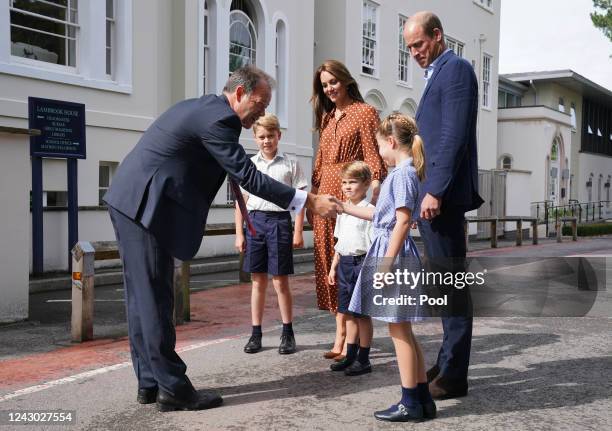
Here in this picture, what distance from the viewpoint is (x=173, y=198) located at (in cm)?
396

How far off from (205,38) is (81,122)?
492 centimetres

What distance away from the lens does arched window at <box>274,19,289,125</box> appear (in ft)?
54.7

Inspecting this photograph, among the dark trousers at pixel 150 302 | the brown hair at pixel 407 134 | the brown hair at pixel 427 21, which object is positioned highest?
the brown hair at pixel 427 21

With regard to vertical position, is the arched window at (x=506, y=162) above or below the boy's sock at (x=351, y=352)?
above

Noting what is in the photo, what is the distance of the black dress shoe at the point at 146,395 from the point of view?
416cm

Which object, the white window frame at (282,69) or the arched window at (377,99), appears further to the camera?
the arched window at (377,99)

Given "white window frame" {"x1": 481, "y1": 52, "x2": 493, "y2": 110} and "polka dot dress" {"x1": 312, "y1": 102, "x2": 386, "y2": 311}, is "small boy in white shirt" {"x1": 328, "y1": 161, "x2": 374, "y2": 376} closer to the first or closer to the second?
"polka dot dress" {"x1": 312, "y1": 102, "x2": 386, "y2": 311}

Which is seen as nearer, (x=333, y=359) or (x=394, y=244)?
(x=394, y=244)

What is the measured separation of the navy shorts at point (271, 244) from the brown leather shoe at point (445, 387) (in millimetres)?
1670

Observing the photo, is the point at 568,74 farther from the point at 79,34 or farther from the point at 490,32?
the point at 79,34

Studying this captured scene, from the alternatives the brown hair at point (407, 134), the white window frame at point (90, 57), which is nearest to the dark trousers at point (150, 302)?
the brown hair at point (407, 134)

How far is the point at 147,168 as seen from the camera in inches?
156

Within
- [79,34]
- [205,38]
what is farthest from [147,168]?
[205,38]
